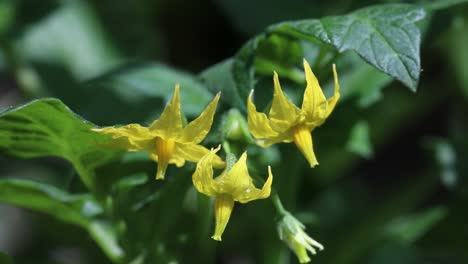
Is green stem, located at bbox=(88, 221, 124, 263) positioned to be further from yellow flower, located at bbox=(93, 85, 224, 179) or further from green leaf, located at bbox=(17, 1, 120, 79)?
green leaf, located at bbox=(17, 1, 120, 79)

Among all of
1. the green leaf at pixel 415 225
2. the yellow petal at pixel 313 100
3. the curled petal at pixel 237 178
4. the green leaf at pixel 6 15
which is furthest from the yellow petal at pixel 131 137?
the green leaf at pixel 6 15

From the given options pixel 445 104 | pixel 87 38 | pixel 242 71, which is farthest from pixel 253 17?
pixel 445 104

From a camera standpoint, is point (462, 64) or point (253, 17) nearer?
point (253, 17)

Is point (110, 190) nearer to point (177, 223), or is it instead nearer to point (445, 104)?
point (177, 223)

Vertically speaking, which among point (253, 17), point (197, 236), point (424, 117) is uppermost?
point (253, 17)

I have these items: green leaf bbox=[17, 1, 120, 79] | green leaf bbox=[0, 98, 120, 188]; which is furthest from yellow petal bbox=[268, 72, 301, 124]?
green leaf bbox=[17, 1, 120, 79]

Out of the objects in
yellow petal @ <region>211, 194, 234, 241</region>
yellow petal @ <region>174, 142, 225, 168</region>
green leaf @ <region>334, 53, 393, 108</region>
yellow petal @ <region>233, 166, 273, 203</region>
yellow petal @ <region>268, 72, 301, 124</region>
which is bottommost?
green leaf @ <region>334, 53, 393, 108</region>

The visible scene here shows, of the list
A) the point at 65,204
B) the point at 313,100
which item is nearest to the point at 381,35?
the point at 313,100
